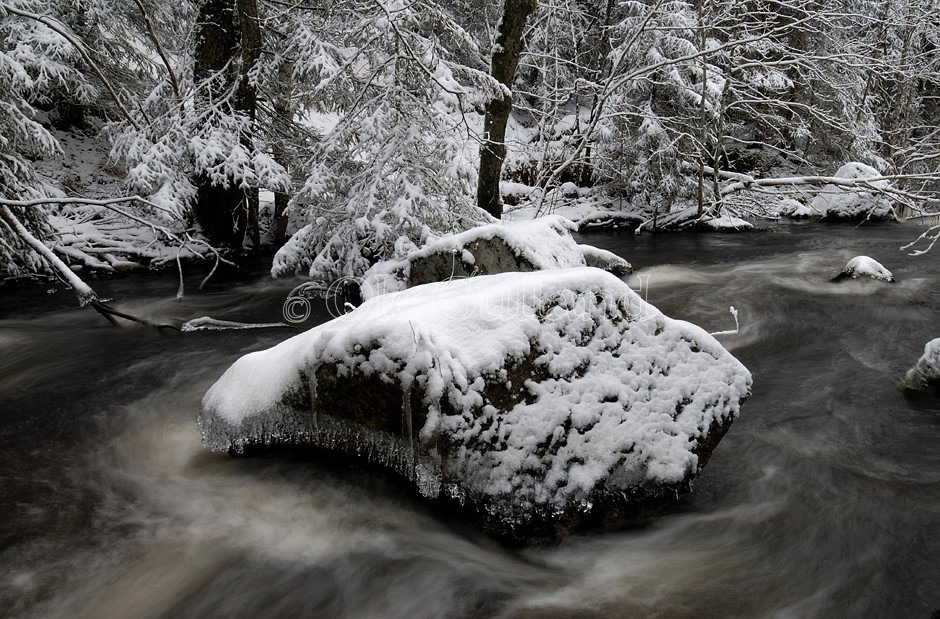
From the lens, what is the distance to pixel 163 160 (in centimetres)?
959

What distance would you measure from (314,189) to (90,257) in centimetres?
483

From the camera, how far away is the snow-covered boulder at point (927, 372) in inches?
208

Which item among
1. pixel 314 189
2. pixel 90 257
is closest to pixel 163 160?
pixel 90 257

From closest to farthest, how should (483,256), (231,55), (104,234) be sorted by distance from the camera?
(483,256) → (231,55) → (104,234)

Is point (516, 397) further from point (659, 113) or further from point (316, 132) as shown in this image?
point (659, 113)

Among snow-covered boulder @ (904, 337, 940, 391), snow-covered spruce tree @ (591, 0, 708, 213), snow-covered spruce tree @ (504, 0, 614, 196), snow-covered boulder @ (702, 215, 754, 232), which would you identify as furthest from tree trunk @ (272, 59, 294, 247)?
snow-covered boulder @ (702, 215, 754, 232)

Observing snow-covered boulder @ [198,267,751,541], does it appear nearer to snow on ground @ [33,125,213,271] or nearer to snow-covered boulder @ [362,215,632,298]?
snow-covered boulder @ [362,215,632,298]

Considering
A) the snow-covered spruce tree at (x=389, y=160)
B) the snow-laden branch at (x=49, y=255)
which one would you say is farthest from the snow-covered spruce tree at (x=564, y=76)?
the snow-laden branch at (x=49, y=255)

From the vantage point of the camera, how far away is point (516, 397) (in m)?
3.15

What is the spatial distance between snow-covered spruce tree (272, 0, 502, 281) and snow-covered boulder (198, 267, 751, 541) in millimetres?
4698

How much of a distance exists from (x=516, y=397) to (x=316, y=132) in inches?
407

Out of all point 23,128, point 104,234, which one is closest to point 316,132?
point 104,234

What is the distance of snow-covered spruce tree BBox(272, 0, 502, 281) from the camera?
8.22m

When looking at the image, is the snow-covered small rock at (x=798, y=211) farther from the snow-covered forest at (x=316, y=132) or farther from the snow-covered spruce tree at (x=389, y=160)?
the snow-covered spruce tree at (x=389, y=160)
